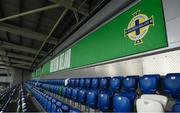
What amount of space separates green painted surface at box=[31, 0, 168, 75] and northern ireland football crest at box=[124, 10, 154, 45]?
0.06 metres

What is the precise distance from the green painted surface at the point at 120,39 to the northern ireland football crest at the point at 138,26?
60mm

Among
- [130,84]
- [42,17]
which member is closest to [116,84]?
[130,84]

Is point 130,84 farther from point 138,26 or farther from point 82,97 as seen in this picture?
point 82,97

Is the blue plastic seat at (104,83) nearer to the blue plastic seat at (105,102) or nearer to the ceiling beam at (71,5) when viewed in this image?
the blue plastic seat at (105,102)

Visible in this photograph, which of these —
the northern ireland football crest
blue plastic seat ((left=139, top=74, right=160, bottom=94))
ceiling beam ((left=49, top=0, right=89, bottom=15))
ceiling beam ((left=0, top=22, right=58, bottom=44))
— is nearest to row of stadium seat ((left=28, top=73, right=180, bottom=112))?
blue plastic seat ((left=139, top=74, right=160, bottom=94))

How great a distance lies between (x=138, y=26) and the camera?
104 inches

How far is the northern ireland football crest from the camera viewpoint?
250 centimetres

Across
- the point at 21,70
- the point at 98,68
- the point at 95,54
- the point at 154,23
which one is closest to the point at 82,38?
the point at 95,54

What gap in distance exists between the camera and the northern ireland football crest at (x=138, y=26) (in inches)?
98.3

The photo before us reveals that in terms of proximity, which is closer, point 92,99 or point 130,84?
point 130,84

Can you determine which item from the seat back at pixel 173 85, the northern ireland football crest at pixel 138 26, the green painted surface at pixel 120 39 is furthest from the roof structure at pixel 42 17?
the seat back at pixel 173 85

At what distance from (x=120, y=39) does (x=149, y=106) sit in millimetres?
1777

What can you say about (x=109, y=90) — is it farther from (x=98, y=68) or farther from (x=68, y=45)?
(x=68, y=45)

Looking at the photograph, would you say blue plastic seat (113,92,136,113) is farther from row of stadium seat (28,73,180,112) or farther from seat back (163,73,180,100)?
seat back (163,73,180,100)
